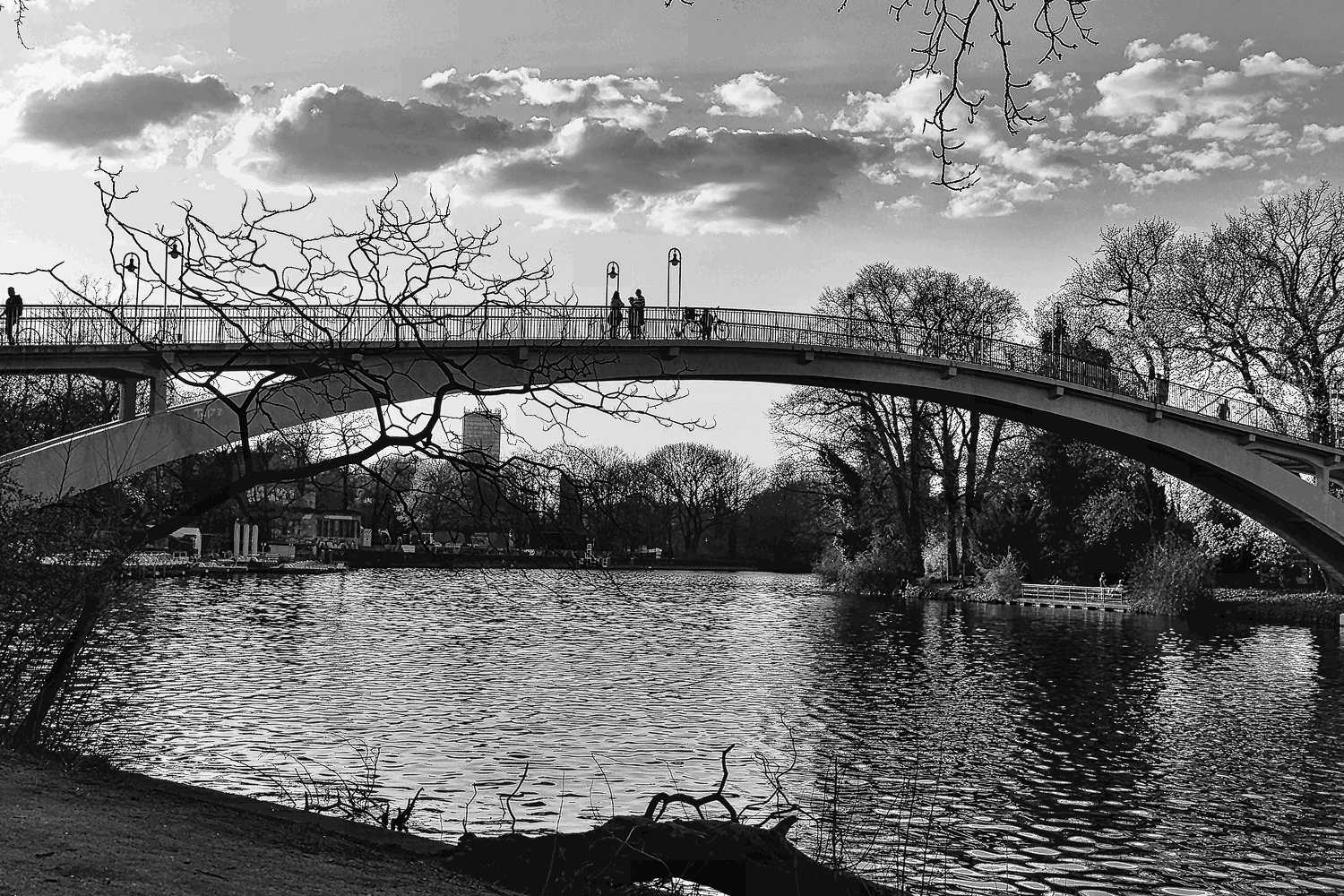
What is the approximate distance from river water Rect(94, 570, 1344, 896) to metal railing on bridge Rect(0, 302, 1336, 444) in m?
6.35

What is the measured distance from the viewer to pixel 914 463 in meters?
50.3

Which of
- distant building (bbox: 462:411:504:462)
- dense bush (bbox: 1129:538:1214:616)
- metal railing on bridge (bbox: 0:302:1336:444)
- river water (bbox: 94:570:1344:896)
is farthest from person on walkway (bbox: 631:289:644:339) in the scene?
distant building (bbox: 462:411:504:462)

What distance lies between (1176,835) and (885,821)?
2.66 meters

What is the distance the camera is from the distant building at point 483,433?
351 inches

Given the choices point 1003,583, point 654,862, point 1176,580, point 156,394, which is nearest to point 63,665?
point 654,862

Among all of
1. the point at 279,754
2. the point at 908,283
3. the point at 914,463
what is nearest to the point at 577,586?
the point at 914,463

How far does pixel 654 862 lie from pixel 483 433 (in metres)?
3.97

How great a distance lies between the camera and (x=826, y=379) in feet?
117

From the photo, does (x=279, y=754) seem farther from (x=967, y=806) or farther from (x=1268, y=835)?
(x=1268, y=835)

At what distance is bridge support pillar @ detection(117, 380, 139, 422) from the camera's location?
1123 inches

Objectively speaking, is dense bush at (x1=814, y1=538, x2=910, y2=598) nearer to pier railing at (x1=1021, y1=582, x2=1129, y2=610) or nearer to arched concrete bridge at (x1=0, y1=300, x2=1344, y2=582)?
pier railing at (x1=1021, y1=582, x2=1129, y2=610)

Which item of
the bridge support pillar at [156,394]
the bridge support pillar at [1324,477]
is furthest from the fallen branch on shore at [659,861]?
the bridge support pillar at [1324,477]

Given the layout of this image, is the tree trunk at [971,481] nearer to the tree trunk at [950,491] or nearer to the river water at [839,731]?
the tree trunk at [950,491]

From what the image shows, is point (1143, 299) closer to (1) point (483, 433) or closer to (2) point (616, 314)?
(2) point (616, 314)
